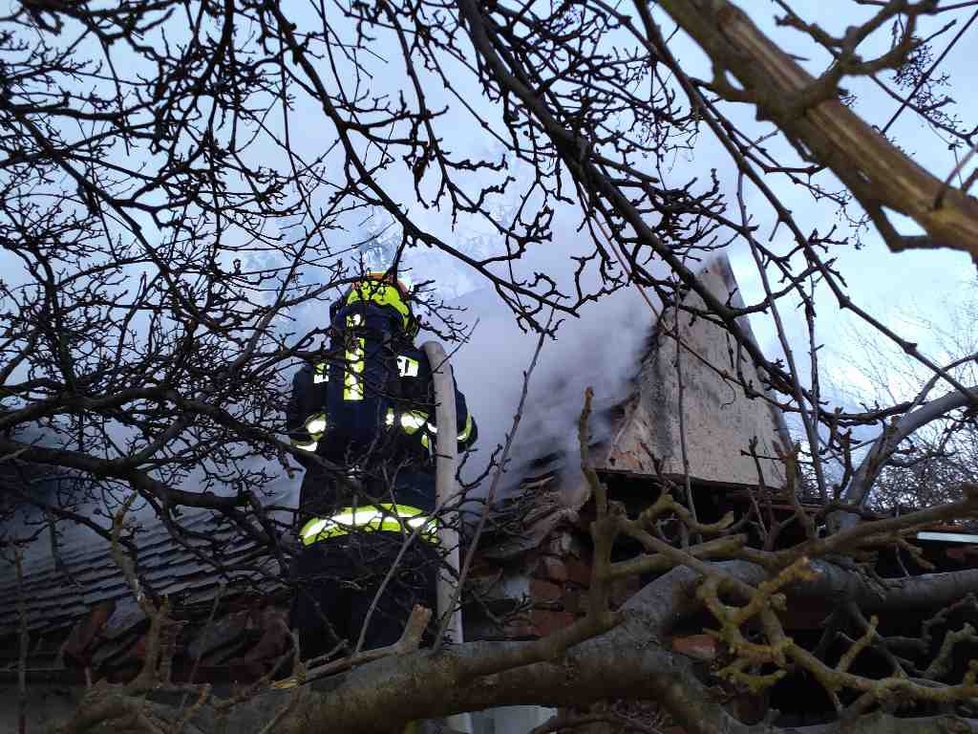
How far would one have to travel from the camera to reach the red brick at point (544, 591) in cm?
397

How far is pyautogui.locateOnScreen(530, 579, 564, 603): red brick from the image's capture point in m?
3.97

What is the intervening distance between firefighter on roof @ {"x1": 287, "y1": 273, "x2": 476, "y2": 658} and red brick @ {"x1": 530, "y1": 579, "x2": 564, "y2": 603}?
0.45 meters

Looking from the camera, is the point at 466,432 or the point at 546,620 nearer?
the point at 546,620

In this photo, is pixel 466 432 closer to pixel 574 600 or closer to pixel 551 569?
pixel 551 569

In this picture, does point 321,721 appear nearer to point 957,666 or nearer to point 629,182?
point 629,182

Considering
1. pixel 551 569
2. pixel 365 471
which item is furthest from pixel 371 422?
pixel 551 569

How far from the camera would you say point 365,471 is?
3.54 meters

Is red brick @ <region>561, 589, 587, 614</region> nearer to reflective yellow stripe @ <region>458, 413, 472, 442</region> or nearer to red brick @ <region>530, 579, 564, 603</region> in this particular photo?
red brick @ <region>530, 579, 564, 603</region>

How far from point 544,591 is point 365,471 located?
40.9 inches

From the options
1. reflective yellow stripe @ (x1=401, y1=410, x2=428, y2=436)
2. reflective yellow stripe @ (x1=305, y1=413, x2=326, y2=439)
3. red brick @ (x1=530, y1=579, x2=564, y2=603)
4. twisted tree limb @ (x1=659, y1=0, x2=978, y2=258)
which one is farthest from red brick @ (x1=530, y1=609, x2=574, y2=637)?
twisted tree limb @ (x1=659, y1=0, x2=978, y2=258)

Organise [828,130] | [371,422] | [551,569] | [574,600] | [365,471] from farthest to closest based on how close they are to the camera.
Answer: [371,422]
[574,600]
[551,569]
[365,471]
[828,130]

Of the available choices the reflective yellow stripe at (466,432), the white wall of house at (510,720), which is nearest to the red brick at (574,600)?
the white wall of house at (510,720)

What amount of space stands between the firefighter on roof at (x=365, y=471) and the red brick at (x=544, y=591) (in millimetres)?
445

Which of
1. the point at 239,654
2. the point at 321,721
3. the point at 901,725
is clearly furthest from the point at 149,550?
the point at 901,725
